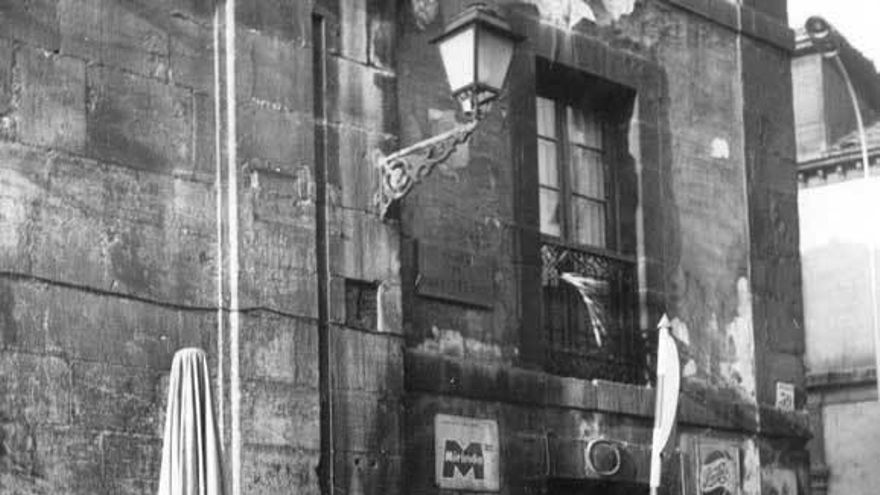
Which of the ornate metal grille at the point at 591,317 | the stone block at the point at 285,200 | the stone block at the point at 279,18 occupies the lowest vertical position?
the ornate metal grille at the point at 591,317

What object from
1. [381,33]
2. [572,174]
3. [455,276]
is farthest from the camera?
[572,174]

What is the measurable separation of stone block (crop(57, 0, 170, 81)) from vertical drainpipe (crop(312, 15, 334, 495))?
48.7 inches

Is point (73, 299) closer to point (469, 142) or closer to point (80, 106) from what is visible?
point (80, 106)

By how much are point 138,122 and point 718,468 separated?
6.25 meters

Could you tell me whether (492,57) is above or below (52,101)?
above

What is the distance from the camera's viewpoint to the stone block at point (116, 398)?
399 inches

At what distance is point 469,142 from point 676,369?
7.59ft

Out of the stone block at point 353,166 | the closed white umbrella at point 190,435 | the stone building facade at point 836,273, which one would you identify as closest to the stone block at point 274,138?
the stone block at point 353,166

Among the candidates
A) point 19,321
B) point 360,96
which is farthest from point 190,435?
point 360,96

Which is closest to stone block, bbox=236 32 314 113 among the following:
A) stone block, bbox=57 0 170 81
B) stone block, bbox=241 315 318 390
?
stone block, bbox=57 0 170 81

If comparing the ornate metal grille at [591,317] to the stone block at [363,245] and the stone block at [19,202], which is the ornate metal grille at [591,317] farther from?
the stone block at [19,202]

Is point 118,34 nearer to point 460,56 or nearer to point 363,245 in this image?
point 460,56

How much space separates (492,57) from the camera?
434 inches

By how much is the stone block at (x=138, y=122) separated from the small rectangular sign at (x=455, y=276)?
2.27 meters
